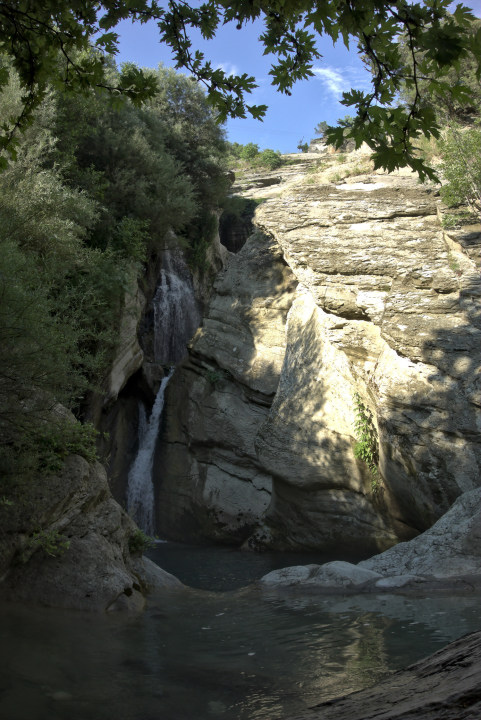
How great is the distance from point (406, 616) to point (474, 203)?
1057 cm

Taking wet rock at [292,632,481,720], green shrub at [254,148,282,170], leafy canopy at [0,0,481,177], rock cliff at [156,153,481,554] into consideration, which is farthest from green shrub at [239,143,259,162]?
wet rock at [292,632,481,720]

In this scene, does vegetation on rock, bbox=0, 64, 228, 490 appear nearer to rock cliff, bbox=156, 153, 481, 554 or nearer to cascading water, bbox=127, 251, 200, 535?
cascading water, bbox=127, 251, 200, 535

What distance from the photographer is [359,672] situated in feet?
15.8

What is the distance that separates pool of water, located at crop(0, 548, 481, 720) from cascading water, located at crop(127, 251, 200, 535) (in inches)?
403

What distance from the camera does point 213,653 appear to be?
18.8 ft

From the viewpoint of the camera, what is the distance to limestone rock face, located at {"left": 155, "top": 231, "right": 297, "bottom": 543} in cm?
1709

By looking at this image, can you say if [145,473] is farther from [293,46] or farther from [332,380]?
[293,46]

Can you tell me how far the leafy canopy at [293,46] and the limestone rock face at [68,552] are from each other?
4.78m

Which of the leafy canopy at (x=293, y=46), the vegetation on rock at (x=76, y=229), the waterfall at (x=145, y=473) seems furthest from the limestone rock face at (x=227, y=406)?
the leafy canopy at (x=293, y=46)

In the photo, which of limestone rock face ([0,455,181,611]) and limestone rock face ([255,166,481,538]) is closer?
limestone rock face ([0,455,181,611])

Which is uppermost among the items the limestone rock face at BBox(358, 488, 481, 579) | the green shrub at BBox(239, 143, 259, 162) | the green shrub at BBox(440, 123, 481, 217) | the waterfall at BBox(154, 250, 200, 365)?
the green shrub at BBox(239, 143, 259, 162)

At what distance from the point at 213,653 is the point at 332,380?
9227mm

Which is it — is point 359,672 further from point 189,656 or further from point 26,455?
point 26,455

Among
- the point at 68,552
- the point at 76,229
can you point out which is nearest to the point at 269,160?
the point at 76,229
